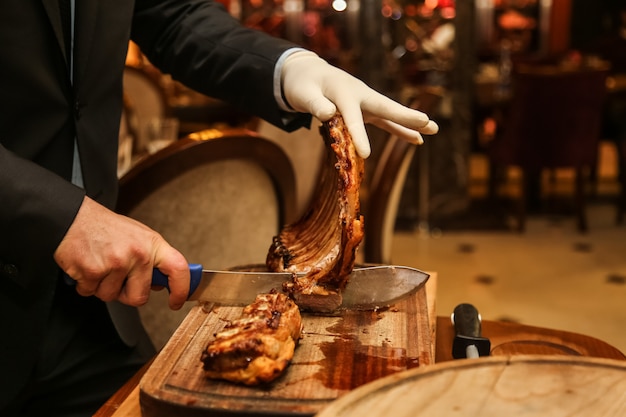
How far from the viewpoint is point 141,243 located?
1.35 meters

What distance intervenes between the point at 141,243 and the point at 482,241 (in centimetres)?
566

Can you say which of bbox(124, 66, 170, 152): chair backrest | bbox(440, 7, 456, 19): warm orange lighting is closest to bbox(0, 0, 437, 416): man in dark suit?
bbox(124, 66, 170, 152): chair backrest

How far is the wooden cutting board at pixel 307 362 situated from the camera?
1.13 m

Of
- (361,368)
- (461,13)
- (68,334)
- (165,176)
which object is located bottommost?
(68,334)

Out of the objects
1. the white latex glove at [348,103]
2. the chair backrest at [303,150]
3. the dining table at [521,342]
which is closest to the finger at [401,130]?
the white latex glove at [348,103]

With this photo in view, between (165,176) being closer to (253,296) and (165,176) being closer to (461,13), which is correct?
(253,296)

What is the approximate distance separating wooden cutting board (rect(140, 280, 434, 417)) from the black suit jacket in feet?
1.02

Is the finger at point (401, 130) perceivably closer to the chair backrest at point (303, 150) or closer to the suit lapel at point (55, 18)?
the suit lapel at point (55, 18)

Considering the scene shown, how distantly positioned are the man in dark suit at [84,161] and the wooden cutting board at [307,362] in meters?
0.14

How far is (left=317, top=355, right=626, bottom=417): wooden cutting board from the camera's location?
0.96 m

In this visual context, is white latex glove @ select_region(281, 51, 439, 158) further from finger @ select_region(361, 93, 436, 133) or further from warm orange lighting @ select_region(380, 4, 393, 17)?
warm orange lighting @ select_region(380, 4, 393, 17)

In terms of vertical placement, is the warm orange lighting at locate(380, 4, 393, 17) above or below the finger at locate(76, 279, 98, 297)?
above

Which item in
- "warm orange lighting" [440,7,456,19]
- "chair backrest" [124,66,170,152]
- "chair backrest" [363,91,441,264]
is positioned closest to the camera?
"chair backrest" [363,91,441,264]

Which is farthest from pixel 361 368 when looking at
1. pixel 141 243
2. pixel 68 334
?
pixel 68 334
